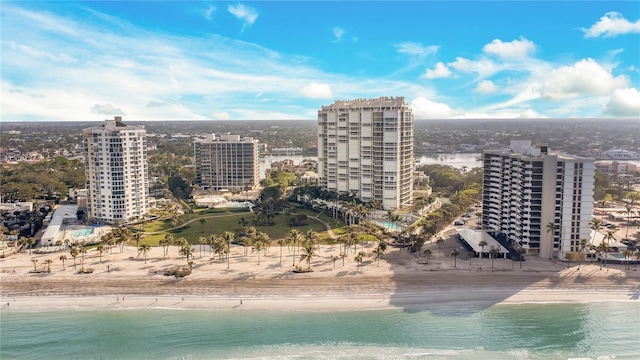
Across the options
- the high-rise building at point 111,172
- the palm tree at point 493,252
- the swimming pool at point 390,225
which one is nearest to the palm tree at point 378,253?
the swimming pool at point 390,225

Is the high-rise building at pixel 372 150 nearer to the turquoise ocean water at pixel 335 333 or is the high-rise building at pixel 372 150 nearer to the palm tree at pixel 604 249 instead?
A: the palm tree at pixel 604 249

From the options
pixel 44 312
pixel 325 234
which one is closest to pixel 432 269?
pixel 325 234

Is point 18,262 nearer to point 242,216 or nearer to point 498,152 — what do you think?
point 242,216

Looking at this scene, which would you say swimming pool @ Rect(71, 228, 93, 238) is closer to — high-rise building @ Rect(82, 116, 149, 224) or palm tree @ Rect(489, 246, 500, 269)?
high-rise building @ Rect(82, 116, 149, 224)

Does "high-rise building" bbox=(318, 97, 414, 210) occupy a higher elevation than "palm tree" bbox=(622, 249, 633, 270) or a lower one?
higher

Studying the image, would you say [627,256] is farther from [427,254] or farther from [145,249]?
[145,249]

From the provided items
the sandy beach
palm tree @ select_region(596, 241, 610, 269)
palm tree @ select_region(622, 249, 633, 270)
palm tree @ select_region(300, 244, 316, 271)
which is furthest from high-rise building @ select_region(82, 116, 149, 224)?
palm tree @ select_region(622, 249, 633, 270)
